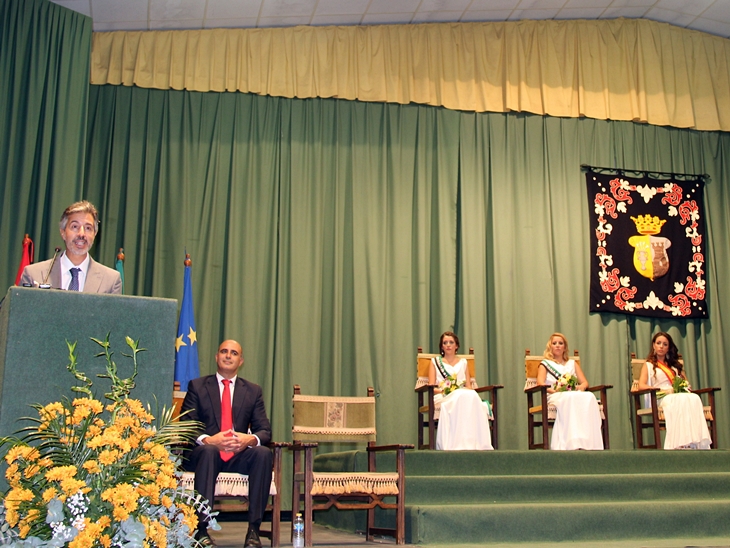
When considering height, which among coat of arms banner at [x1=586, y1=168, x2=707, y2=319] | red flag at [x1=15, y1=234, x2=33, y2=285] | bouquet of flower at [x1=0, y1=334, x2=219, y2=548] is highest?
coat of arms banner at [x1=586, y1=168, x2=707, y2=319]

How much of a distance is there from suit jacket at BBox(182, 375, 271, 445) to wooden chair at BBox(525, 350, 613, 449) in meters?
2.41

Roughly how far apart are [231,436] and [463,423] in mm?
2194

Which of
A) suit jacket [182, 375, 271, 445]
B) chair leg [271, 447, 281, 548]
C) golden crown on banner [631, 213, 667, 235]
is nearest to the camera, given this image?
chair leg [271, 447, 281, 548]

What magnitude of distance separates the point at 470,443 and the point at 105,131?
397 centimetres

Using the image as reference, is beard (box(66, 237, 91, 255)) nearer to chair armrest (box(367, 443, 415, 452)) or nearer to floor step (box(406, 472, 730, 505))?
chair armrest (box(367, 443, 415, 452))

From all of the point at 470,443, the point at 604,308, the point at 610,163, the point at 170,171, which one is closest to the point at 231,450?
the point at 470,443

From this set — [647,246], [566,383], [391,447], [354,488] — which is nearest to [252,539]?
[354,488]

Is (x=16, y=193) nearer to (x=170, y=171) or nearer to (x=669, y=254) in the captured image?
(x=170, y=171)

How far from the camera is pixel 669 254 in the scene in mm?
7797

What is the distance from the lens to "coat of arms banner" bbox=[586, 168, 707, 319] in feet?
25.0

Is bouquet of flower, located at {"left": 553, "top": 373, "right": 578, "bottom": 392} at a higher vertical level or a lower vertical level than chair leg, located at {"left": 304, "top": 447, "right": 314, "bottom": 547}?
higher

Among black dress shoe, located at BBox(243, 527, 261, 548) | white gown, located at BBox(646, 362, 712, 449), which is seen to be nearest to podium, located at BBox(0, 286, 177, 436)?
black dress shoe, located at BBox(243, 527, 261, 548)

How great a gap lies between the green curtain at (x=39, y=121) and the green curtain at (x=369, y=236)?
767mm

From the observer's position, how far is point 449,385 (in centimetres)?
610
